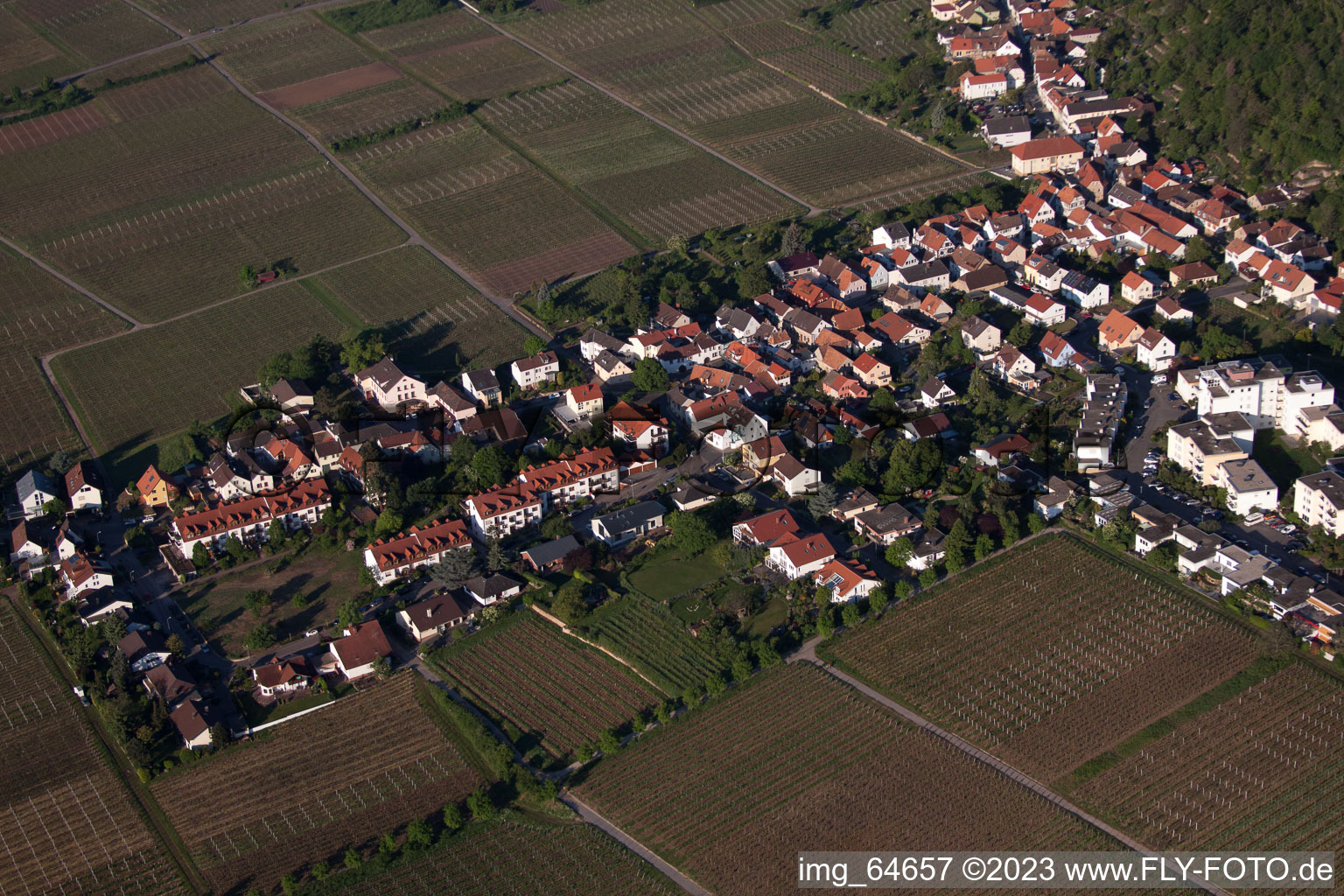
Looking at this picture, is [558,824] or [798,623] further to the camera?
[798,623]

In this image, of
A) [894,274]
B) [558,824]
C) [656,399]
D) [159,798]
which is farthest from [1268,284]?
[159,798]

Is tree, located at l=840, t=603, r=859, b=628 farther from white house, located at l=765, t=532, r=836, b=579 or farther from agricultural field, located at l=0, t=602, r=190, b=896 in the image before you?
agricultural field, located at l=0, t=602, r=190, b=896

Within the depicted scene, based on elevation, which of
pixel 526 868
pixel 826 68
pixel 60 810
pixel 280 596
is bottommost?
pixel 60 810

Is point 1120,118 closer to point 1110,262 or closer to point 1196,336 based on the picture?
point 1110,262

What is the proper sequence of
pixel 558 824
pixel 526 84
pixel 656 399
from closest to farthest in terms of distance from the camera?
1. pixel 558 824
2. pixel 656 399
3. pixel 526 84

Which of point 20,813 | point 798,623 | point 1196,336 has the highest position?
point 1196,336

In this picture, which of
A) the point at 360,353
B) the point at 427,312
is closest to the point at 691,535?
the point at 360,353

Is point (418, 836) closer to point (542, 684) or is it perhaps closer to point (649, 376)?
point (542, 684)

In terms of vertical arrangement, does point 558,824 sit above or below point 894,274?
below
